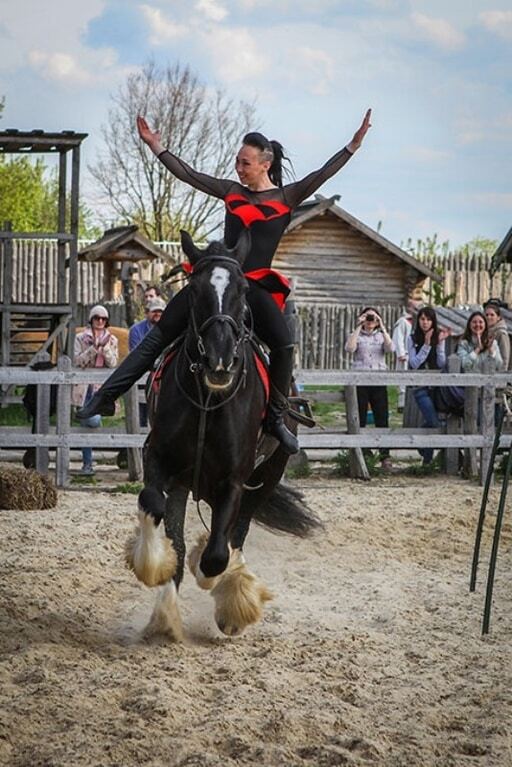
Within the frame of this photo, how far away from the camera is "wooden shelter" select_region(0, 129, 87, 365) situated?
20.4 metres

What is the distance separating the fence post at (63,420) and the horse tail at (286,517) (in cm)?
418

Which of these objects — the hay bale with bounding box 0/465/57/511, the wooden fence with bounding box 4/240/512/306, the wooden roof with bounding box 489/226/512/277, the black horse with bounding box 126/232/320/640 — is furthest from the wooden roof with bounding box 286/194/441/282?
the black horse with bounding box 126/232/320/640

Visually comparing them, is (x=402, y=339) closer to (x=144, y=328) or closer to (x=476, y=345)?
(x=476, y=345)

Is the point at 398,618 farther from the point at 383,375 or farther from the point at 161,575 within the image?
the point at 383,375

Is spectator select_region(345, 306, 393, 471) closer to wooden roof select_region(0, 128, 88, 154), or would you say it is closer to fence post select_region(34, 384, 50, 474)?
fence post select_region(34, 384, 50, 474)

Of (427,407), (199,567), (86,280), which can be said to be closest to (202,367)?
(199,567)

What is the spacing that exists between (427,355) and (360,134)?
27.0 feet

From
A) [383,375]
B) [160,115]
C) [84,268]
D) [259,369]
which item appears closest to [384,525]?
[383,375]

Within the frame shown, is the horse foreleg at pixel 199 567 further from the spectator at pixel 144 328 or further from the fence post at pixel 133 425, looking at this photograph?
the spectator at pixel 144 328

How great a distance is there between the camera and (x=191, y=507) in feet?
37.8

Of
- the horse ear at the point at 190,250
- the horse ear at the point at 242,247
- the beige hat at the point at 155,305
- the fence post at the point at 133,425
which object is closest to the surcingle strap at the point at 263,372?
the horse ear at the point at 242,247

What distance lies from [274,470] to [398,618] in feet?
4.19

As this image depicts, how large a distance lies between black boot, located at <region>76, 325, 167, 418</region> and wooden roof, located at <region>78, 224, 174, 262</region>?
88.4ft

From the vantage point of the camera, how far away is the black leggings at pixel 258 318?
739 centimetres
